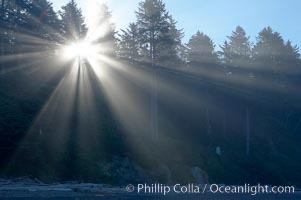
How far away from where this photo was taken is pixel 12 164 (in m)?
27.9

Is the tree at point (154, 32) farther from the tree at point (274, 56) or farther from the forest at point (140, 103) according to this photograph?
the tree at point (274, 56)

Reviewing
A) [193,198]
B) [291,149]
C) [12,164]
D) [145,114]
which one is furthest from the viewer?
[291,149]

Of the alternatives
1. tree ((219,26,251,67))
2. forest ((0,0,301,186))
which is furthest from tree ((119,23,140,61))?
tree ((219,26,251,67))

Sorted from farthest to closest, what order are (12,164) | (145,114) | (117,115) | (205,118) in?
(205,118) < (145,114) < (117,115) < (12,164)

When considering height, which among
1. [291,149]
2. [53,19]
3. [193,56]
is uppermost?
[53,19]

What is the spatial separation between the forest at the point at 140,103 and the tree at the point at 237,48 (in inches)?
9.4

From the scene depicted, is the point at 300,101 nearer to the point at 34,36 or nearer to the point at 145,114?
the point at 145,114

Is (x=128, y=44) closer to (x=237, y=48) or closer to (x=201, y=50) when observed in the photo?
(x=201, y=50)

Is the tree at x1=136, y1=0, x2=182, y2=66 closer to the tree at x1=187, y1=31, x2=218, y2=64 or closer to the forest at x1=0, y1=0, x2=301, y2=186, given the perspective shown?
the forest at x1=0, y1=0, x2=301, y2=186

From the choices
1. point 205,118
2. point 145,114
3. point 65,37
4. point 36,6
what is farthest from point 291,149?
point 36,6

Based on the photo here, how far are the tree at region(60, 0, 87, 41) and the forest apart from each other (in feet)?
0.38

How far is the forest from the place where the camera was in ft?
106

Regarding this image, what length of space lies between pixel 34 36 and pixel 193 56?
1889 cm

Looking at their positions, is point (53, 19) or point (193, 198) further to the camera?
point (53, 19)
